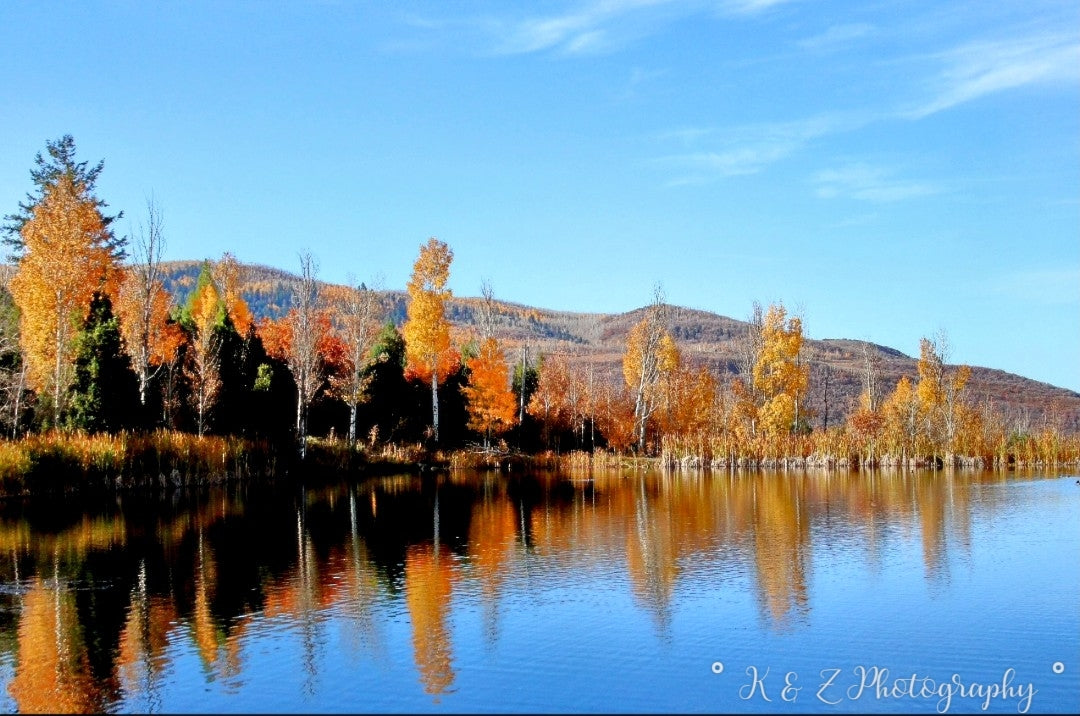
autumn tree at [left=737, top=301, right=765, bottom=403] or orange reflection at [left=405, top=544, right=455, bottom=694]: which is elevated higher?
autumn tree at [left=737, top=301, right=765, bottom=403]

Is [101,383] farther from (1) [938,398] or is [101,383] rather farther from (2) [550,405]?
(1) [938,398]

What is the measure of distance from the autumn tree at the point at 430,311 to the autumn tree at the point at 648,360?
38.8ft

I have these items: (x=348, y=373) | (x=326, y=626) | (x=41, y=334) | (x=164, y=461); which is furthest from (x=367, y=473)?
(x=326, y=626)

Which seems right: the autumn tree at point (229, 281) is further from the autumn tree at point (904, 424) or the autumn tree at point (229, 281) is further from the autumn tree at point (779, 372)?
the autumn tree at point (904, 424)

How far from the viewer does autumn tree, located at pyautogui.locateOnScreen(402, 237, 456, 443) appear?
47875mm

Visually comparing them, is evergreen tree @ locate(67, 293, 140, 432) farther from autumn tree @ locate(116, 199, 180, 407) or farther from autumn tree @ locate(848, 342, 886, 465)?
autumn tree @ locate(848, 342, 886, 465)

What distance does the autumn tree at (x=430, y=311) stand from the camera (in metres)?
47.9

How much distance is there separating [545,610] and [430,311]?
3471 centimetres

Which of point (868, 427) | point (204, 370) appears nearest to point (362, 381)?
point (204, 370)

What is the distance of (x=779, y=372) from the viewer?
173ft

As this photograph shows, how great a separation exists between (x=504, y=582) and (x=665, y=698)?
6.48 meters

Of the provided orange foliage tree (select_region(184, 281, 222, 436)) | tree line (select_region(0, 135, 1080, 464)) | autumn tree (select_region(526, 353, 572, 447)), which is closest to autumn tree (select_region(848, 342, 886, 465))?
tree line (select_region(0, 135, 1080, 464))

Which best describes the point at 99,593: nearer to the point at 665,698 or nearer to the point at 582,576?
the point at 582,576

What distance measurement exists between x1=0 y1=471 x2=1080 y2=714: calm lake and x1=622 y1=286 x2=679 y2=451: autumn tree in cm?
2689
